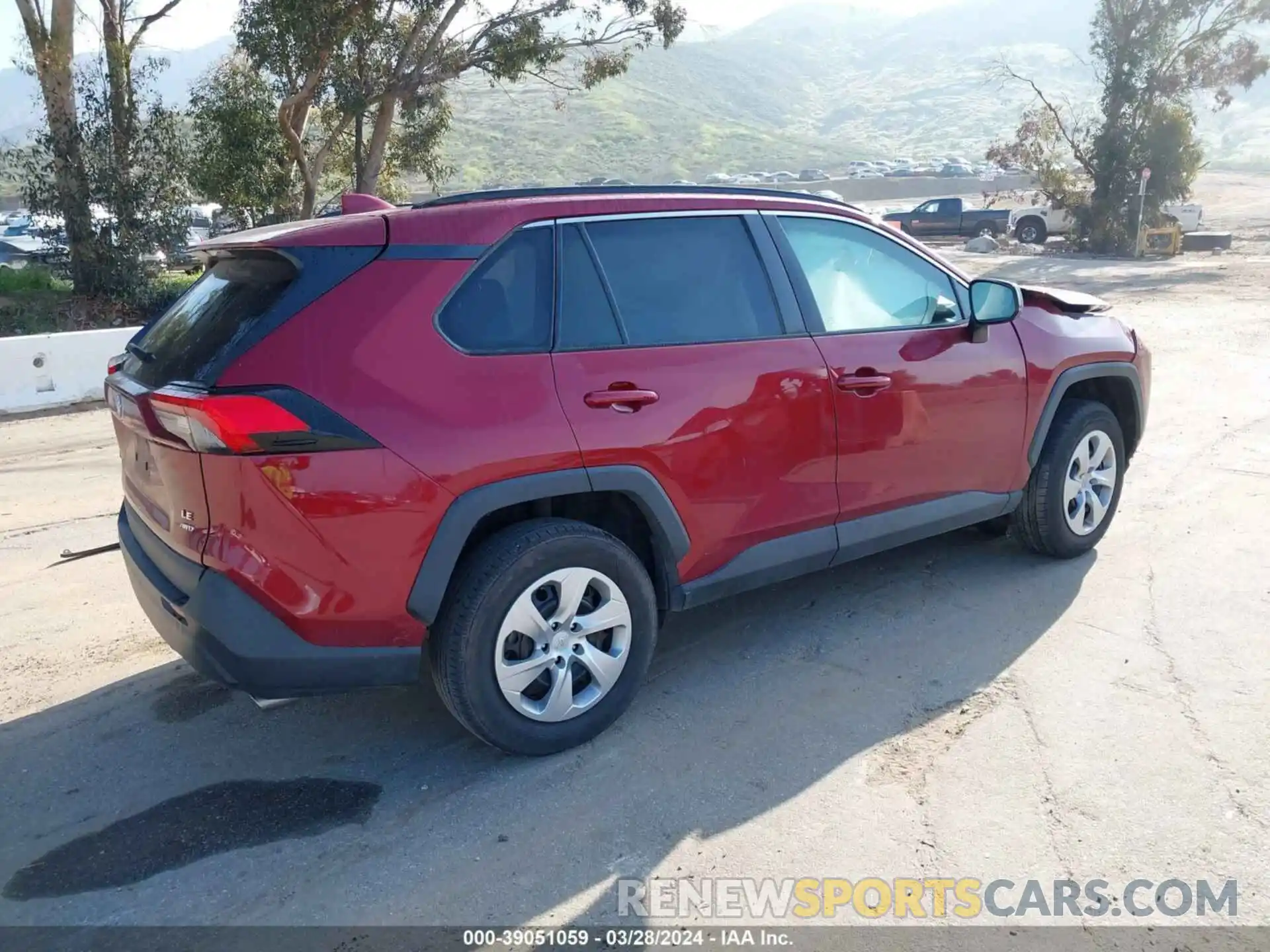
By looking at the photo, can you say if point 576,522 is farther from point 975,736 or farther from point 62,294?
point 62,294

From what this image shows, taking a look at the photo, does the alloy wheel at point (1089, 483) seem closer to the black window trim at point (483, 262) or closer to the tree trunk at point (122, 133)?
the black window trim at point (483, 262)

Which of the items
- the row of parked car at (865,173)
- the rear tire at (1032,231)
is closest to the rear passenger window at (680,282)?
the rear tire at (1032,231)

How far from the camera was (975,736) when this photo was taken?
12.1ft

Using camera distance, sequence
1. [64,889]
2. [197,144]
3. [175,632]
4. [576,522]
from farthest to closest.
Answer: [197,144], [576,522], [175,632], [64,889]

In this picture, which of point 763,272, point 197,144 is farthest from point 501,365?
point 197,144

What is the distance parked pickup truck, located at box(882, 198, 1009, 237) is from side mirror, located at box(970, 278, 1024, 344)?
31.6m

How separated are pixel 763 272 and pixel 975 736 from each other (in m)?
1.88

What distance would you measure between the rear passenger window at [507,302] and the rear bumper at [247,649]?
1.01 m

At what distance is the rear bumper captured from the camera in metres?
3.09

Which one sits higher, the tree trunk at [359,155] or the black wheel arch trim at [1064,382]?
the tree trunk at [359,155]

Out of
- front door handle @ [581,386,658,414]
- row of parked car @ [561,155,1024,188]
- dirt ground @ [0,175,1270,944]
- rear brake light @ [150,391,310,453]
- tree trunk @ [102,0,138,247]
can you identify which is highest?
row of parked car @ [561,155,1024,188]

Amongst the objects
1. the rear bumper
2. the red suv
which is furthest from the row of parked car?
the rear bumper

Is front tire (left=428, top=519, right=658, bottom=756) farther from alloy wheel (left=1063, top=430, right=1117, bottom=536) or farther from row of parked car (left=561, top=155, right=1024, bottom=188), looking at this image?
row of parked car (left=561, top=155, right=1024, bottom=188)

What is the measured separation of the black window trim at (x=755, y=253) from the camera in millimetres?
3602
